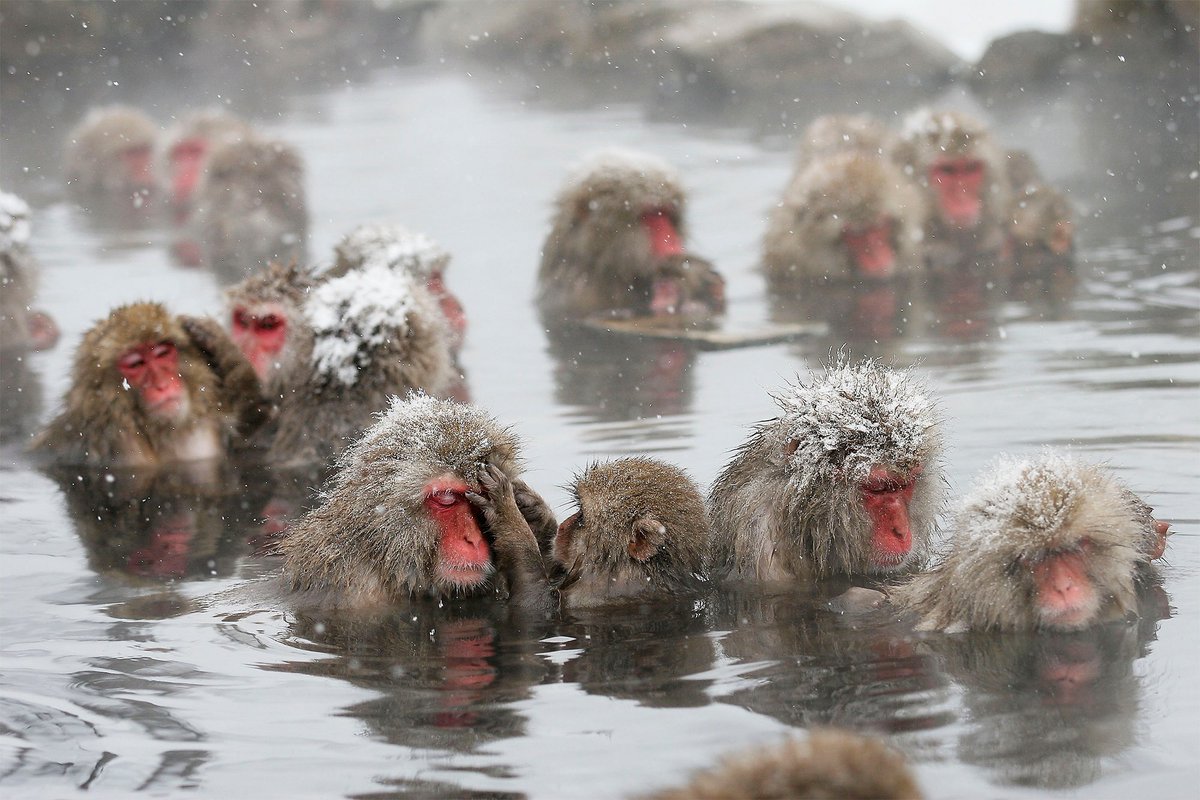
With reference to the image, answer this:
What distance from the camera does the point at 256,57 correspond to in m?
25.4

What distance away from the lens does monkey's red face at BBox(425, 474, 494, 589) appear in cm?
462

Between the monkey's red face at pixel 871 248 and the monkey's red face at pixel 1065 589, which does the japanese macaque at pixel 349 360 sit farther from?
the monkey's red face at pixel 871 248

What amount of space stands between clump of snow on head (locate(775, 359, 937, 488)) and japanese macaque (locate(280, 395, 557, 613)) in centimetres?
78

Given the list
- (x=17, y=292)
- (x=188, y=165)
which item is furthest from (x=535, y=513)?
(x=188, y=165)

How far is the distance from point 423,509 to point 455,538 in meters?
0.11

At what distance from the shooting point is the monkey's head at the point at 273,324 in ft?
21.2

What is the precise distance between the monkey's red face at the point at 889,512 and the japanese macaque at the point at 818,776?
231 centimetres

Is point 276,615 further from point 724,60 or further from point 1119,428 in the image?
point 724,60

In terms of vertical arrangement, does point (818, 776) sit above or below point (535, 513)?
below

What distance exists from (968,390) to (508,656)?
9.64 feet

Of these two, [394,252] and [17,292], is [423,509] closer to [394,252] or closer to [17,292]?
[394,252]

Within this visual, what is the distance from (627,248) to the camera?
8.93m

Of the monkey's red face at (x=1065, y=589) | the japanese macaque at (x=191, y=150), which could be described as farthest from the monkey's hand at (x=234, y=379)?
the japanese macaque at (x=191, y=150)

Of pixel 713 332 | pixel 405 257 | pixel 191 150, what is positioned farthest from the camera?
pixel 191 150
